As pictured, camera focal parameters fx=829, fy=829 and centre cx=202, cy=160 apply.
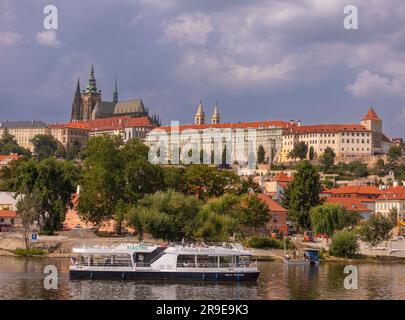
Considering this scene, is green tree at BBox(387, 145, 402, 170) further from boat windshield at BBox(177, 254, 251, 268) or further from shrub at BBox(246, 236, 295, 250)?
boat windshield at BBox(177, 254, 251, 268)

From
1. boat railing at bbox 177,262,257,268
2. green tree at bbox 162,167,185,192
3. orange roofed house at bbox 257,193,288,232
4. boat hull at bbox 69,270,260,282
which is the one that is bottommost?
boat hull at bbox 69,270,260,282

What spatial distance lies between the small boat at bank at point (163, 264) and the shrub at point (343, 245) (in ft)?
69.1

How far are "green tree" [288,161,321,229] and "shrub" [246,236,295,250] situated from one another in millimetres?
11101

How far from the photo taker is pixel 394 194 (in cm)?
12381

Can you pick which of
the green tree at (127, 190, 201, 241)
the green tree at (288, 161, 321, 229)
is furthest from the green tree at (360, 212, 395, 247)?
the green tree at (127, 190, 201, 241)

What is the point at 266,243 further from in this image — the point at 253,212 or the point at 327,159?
the point at 327,159

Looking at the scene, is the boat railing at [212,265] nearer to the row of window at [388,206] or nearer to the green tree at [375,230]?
the green tree at [375,230]

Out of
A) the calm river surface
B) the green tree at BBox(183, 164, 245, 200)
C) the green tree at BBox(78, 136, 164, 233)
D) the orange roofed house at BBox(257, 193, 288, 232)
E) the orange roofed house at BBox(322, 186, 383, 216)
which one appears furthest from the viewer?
the orange roofed house at BBox(322, 186, 383, 216)

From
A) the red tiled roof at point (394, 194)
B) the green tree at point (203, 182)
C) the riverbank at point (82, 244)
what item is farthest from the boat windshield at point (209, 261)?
the red tiled roof at point (394, 194)

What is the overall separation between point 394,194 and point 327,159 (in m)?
55.7

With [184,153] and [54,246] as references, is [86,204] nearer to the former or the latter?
[54,246]

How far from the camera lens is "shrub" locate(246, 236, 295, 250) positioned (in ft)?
234

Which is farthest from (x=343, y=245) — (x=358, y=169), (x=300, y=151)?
(x=300, y=151)
